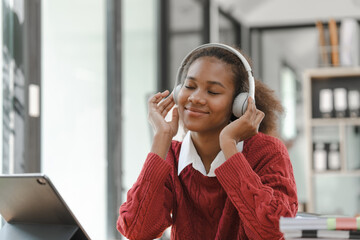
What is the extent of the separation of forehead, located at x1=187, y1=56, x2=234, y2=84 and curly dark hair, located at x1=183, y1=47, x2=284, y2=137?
2 centimetres

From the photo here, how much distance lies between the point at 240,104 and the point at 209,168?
7.3 inches

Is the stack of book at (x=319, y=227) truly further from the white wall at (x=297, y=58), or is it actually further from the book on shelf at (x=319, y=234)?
the white wall at (x=297, y=58)

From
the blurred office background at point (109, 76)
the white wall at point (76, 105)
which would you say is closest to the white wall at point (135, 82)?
the blurred office background at point (109, 76)

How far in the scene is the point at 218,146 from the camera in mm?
1344

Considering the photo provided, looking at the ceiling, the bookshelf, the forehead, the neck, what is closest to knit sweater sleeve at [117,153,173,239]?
the neck

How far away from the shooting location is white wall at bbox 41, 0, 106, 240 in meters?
2.57

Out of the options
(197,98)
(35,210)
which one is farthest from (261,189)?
(35,210)

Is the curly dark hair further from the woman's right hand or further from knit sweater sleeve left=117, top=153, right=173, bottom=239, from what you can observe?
knit sweater sleeve left=117, top=153, right=173, bottom=239

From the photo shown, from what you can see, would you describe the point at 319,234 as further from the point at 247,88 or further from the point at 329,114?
the point at 329,114

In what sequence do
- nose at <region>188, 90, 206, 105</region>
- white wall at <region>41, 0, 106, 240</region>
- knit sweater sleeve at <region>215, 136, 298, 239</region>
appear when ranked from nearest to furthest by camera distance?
1. knit sweater sleeve at <region>215, 136, 298, 239</region>
2. nose at <region>188, 90, 206, 105</region>
3. white wall at <region>41, 0, 106, 240</region>

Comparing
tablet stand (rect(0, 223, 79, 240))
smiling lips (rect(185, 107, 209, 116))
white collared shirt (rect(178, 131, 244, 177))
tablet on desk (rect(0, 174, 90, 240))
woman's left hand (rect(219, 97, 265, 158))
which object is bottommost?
tablet stand (rect(0, 223, 79, 240))

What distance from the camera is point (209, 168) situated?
134 cm

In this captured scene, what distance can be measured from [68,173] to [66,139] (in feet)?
0.58

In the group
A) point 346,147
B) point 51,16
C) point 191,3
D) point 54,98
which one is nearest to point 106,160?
point 54,98
